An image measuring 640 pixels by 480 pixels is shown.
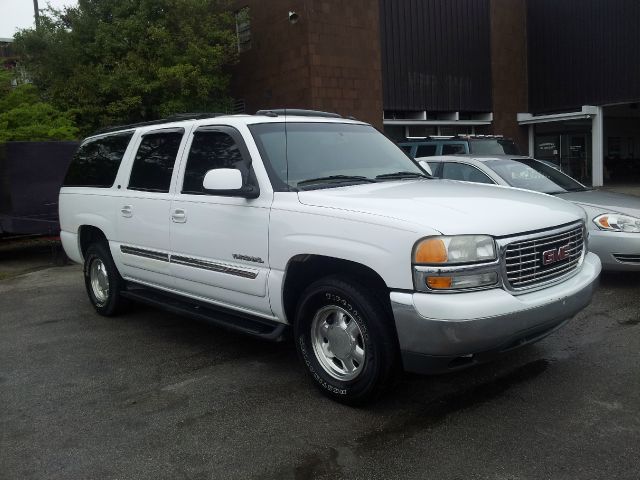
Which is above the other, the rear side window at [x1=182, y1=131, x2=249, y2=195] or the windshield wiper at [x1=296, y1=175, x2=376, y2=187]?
the rear side window at [x1=182, y1=131, x2=249, y2=195]

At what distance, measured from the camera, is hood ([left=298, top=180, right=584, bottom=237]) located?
11.6 feet

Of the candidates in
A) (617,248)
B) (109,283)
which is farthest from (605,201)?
(109,283)

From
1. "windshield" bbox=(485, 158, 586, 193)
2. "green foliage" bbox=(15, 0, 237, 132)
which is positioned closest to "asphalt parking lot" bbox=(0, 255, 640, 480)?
"windshield" bbox=(485, 158, 586, 193)

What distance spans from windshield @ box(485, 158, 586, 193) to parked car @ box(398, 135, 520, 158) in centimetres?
328

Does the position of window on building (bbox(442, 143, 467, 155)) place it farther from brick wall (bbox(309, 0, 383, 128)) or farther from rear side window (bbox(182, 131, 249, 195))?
rear side window (bbox(182, 131, 249, 195))

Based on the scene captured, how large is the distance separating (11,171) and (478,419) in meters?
9.06

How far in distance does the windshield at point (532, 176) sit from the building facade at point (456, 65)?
10.9 meters

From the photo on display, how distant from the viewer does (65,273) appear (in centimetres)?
971

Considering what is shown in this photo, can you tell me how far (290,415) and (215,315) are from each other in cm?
129

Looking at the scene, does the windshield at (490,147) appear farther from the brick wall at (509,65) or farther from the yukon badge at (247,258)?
the brick wall at (509,65)

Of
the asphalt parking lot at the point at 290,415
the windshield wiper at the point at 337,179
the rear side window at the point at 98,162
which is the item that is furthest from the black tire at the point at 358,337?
the rear side window at the point at 98,162

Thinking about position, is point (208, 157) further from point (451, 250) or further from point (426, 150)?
point (426, 150)

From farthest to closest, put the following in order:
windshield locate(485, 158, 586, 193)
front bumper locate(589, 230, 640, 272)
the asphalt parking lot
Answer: windshield locate(485, 158, 586, 193) → front bumper locate(589, 230, 640, 272) → the asphalt parking lot

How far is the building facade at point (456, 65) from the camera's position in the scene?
18.9 metres
